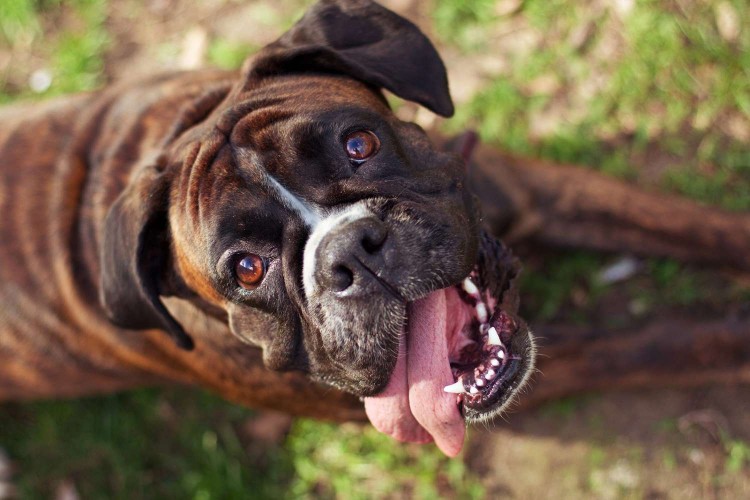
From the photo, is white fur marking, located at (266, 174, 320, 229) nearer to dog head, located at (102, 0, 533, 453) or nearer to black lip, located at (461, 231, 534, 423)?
dog head, located at (102, 0, 533, 453)

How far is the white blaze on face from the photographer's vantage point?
296cm

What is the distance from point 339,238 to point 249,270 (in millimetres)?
434

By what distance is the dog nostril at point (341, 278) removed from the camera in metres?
2.87

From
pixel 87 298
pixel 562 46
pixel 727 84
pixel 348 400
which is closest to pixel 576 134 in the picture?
pixel 562 46

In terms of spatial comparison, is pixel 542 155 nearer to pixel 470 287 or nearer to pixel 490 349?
pixel 470 287

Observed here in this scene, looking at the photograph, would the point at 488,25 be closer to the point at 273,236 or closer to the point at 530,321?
the point at 530,321

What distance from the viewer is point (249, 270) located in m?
3.07

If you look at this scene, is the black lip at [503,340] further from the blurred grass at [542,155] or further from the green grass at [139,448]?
the green grass at [139,448]

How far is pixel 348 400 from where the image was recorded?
382cm

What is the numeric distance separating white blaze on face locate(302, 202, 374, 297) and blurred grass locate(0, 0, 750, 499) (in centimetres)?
218

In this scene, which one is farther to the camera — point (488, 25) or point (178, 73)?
point (488, 25)

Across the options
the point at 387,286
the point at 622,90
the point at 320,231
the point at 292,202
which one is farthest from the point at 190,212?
the point at 622,90

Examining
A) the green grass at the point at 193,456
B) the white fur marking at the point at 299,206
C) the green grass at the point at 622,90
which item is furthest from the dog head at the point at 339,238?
the green grass at the point at 622,90

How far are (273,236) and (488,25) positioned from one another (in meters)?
3.01
